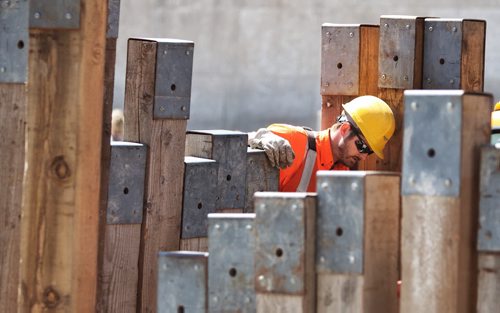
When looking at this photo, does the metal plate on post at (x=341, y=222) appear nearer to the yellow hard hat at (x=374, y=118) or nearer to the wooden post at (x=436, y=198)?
the wooden post at (x=436, y=198)

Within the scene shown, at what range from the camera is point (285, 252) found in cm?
365

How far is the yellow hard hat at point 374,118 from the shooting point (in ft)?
18.6

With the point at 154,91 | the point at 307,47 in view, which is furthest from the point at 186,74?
the point at 307,47

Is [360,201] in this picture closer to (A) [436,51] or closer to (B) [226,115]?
(A) [436,51]

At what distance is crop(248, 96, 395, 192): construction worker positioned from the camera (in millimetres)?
5715

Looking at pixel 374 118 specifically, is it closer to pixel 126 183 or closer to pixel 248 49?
pixel 126 183

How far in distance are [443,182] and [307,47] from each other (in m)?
15.6

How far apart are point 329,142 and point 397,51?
109 centimetres

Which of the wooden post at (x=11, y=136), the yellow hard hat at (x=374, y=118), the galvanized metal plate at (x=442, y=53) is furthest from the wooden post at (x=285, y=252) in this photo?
the yellow hard hat at (x=374, y=118)

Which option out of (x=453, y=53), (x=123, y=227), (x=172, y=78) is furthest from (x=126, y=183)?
(x=453, y=53)

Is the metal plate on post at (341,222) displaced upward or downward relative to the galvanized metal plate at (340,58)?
downward

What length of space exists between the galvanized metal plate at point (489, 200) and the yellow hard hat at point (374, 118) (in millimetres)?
2017

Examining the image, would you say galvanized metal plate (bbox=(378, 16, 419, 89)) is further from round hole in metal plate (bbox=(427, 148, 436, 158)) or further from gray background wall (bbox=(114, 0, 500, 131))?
gray background wall (bbox=(114, 0, 500, 131))

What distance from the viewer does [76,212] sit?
12.8 feet
